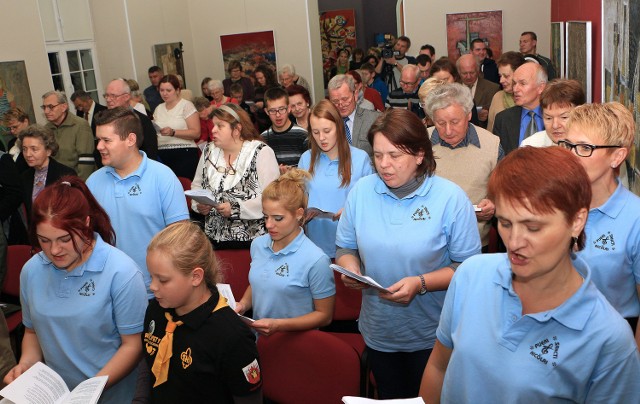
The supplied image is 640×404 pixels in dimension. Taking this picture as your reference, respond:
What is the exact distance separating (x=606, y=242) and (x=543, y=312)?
0.83m

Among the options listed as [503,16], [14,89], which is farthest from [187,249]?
[503,16]

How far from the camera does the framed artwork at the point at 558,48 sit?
7629mm

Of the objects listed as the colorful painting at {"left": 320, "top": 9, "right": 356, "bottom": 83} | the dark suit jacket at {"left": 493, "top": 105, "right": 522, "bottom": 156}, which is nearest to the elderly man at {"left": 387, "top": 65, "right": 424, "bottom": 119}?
the dark suit jacket at {"left": 493, "top": 105, "right": 522, "bottom": 156}

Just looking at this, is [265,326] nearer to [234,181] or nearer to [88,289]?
[88,289]

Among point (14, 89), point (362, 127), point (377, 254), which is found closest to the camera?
point (377, 254)

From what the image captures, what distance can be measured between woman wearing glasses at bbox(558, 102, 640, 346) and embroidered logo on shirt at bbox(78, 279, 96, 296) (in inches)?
79.1

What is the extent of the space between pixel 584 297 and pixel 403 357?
4.69ft

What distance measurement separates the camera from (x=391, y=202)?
2.74 metres

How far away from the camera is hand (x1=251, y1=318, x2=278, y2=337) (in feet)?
9.55

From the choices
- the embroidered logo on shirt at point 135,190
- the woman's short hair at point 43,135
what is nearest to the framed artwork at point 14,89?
the woman's short hair at point 43,135

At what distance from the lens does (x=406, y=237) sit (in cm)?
266

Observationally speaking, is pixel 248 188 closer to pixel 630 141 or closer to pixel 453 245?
pixel 453 245

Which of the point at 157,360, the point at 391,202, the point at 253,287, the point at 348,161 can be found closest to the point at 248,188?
the point at 348,161

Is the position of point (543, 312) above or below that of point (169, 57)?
below
